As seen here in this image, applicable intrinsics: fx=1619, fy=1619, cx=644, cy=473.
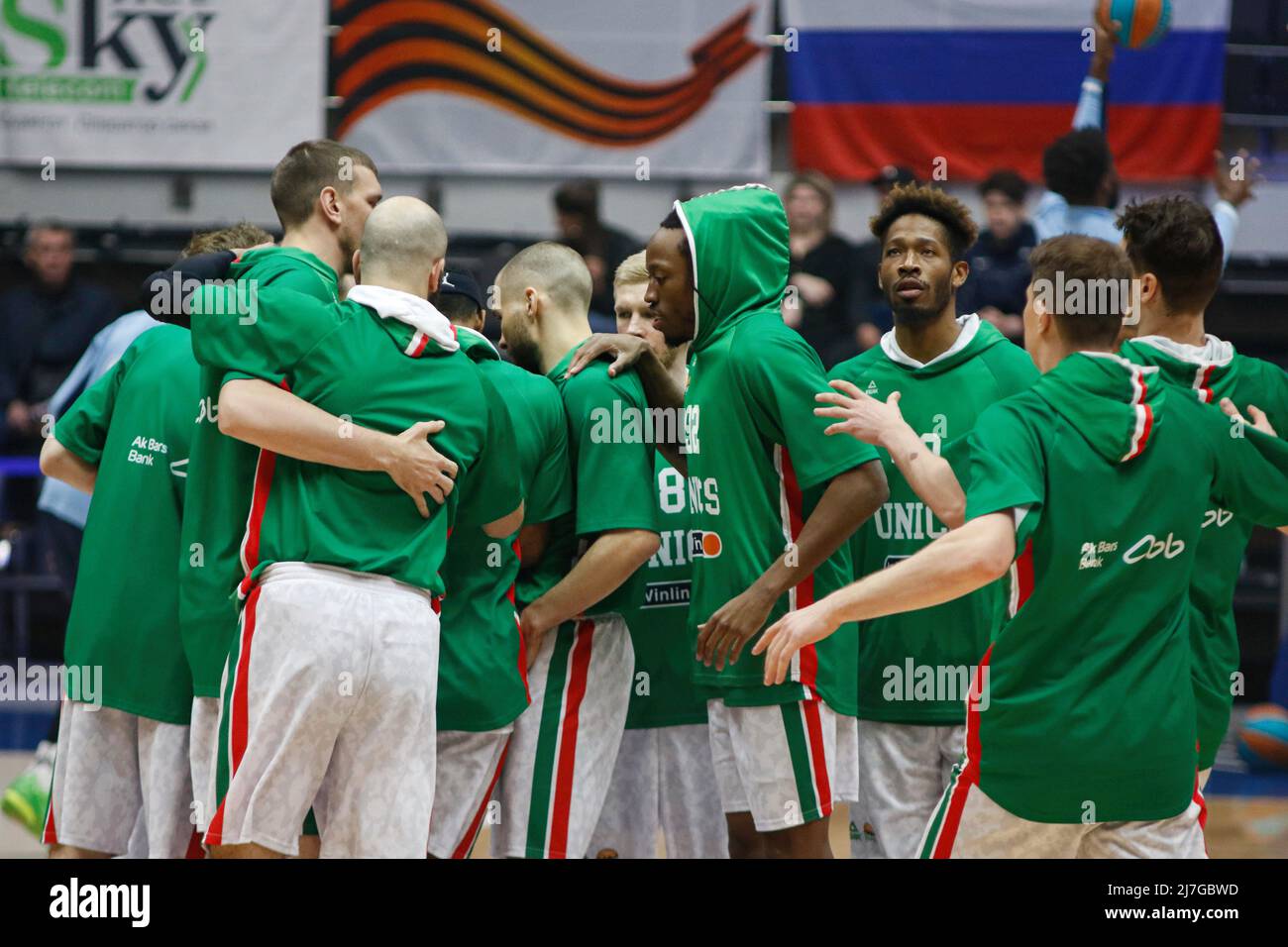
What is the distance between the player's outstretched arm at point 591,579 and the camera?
4621 millimetres

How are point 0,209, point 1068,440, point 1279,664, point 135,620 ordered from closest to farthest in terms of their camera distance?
point 1068,440 → point 135,620 → point 1279,664 → point 0,209

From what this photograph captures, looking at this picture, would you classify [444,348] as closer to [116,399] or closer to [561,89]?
[116,399]

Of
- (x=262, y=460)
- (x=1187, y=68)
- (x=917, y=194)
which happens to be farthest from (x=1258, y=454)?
(x=1187, y=68)

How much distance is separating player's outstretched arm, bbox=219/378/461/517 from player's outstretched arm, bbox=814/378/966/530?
0.98 m

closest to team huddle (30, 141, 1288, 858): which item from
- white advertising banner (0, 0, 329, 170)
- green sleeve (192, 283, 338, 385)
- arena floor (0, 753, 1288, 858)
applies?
green sleeve (192, 283, 338, 385)

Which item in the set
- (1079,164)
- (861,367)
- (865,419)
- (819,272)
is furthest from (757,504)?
(819,272)

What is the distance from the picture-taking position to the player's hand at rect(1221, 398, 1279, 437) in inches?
149

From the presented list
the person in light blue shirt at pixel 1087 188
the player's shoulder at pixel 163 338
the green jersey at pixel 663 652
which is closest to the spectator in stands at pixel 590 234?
the person in light blue shirt at pixel 1087 188

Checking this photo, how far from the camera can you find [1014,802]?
11.9 feet

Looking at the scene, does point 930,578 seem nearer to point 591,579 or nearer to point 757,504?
point 757,504

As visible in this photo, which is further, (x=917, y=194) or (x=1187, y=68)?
(x=1187, y=68)

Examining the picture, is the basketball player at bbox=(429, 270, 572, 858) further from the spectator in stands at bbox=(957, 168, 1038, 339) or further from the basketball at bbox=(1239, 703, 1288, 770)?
the basketball at bbox=(1239, 703, 1288, 770)

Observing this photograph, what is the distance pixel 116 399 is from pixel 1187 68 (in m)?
7.83

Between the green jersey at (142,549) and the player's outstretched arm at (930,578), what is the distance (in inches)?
86.0
